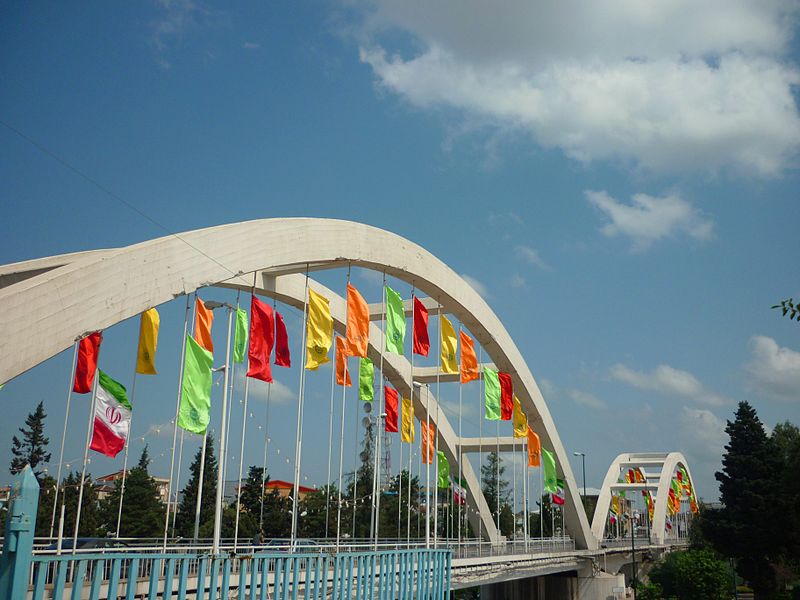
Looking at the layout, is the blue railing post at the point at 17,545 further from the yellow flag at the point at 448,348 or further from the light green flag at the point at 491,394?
the light green flag at the point at 491,394

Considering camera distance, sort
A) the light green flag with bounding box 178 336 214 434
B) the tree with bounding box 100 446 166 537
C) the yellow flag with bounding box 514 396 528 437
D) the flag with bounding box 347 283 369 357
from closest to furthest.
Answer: the light green flag with bounding box 178 336 214 434, the flag with bounding box 347 283 369 357, the yellow flag with bounding box 514 396 528 437, the tree with bounding box 100 446 166 537

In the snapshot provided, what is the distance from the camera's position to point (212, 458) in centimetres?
4747

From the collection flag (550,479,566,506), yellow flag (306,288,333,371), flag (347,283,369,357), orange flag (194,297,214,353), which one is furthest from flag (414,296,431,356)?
flag (550,479,566,506)

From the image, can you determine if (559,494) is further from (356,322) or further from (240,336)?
(240,336)

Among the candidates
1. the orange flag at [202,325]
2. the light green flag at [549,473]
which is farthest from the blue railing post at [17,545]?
the light green flag at [549,473]

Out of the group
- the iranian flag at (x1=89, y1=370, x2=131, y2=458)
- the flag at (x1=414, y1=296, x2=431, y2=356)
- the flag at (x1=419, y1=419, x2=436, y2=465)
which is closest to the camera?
the iranian flag at (x1=89, y1=370, x2=131, y2=458)

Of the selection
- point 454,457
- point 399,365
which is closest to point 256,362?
point 399,365

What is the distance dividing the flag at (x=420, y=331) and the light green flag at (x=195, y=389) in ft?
Result: 25.2

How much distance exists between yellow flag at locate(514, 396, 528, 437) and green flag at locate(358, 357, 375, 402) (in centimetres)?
1177

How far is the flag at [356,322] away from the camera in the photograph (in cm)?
1850

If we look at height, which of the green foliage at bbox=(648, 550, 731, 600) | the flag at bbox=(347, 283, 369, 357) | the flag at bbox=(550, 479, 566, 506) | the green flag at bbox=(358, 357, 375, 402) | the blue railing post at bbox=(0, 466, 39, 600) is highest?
the flag at bbox=(347, 283, 369, 357)

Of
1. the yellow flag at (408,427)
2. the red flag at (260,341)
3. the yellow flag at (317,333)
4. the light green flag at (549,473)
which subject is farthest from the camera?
the light green flag at (549,473)

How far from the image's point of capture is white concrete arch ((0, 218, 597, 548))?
10.3 metres

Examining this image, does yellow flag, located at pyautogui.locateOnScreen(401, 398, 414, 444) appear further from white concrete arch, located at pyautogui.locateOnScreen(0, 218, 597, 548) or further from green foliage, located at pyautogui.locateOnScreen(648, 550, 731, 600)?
green foliage, located at pyautogui.locateOnScreen(648, 550, 731, 600)
